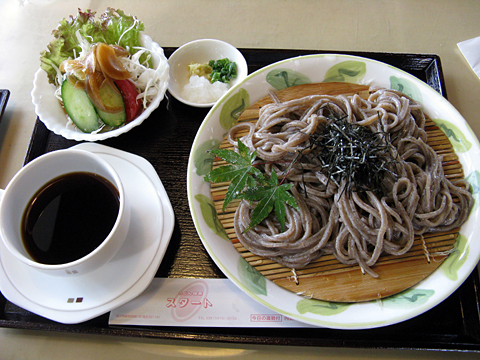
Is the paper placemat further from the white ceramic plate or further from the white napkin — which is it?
the white napkin

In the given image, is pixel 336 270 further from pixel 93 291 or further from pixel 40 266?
pixel 40 266

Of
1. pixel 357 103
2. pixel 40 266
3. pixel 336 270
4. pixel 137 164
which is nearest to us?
pixel 40 266

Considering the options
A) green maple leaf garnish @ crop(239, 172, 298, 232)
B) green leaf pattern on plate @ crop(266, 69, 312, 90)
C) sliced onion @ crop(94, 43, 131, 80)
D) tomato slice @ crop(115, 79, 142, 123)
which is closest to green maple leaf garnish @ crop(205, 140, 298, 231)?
green maple leaf garnish @ crop(239, 172, 298, 232)

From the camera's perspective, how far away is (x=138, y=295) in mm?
1580

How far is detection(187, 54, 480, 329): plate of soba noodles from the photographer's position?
1598 millimetres

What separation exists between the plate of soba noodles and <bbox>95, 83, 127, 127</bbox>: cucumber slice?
25.2 inches

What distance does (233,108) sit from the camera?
6.81 ft

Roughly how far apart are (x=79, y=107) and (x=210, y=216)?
1196mm

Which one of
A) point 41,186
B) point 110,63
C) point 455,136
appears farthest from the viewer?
point 110,63

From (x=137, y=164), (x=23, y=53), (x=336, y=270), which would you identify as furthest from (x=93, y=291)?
(x=23, y=53)

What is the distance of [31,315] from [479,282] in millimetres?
2504

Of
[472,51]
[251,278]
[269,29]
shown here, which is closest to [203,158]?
[251,278]

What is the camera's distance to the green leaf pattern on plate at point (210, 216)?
5.73ft

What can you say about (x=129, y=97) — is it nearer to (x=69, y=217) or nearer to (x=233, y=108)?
(x=233, y=108)
